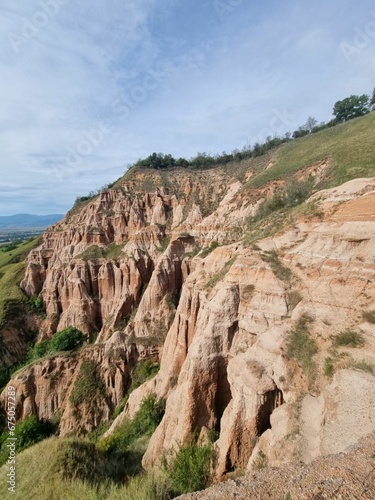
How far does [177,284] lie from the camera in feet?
134

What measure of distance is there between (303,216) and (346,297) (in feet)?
24.1

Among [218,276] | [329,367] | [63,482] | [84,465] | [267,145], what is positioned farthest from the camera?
[267,145]

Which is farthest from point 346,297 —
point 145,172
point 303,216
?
point 145,172

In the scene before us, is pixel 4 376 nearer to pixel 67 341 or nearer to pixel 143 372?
pixel 67 341

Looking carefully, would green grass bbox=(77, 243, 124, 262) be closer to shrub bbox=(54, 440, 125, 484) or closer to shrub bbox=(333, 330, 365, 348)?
shrub bbox=(54, 440, 125, 484)

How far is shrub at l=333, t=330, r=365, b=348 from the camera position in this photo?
11.0 meters

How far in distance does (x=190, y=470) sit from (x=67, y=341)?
3095cm

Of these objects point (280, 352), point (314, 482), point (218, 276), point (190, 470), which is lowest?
point (190, 470)

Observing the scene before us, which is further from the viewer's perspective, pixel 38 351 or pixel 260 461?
pixel 38 351

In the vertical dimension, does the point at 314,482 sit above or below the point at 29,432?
above

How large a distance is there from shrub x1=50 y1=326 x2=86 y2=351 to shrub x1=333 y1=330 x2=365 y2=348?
116 ft

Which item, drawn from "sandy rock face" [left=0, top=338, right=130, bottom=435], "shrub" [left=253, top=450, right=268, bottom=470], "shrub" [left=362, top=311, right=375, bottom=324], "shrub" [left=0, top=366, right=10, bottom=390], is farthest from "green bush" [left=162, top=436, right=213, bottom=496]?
"shrub" [left=0, top=366, right=10, bottom=390]

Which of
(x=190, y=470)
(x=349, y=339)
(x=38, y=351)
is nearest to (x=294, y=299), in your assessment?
(x=349, y=339)

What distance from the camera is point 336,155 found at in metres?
35.2
